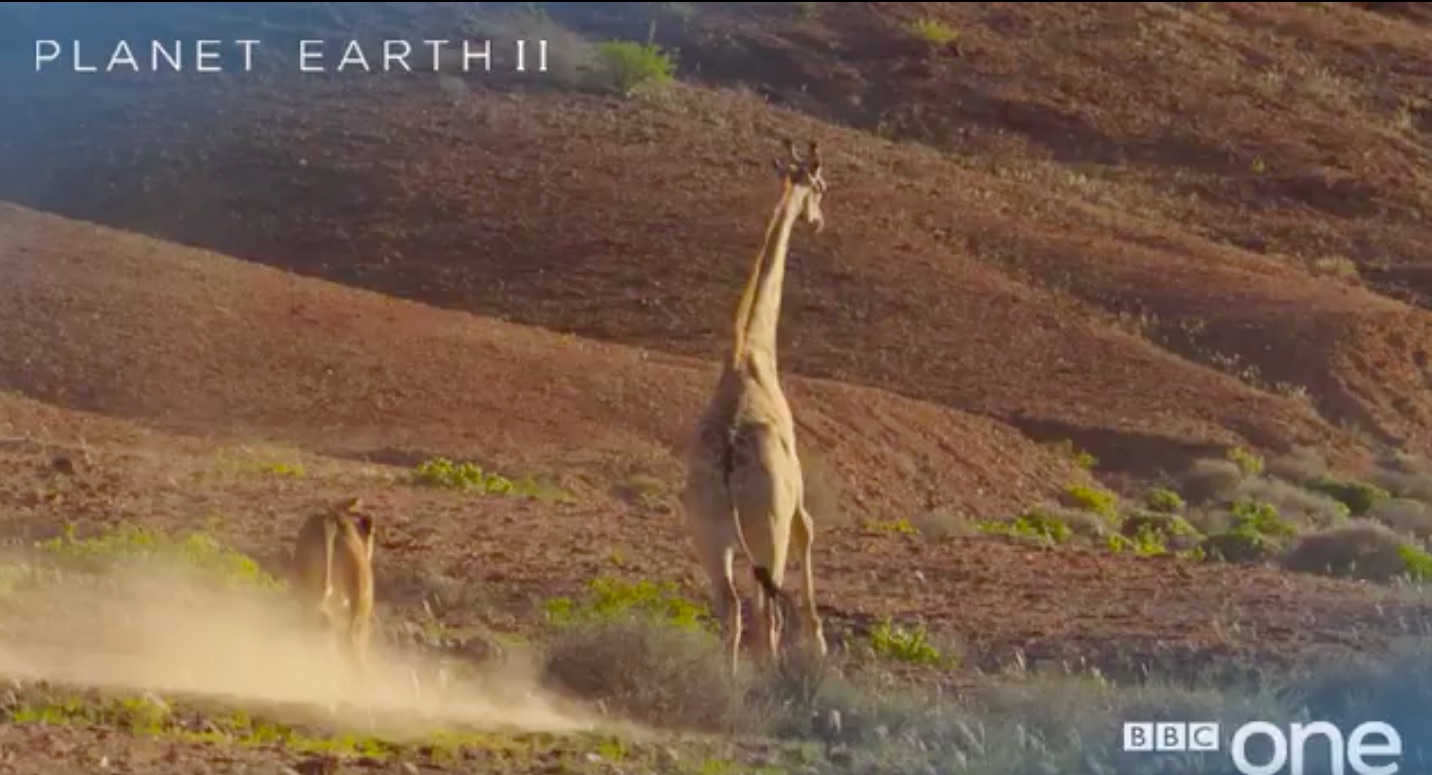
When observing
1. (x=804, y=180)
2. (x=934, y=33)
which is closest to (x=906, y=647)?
(x=804, y=180)

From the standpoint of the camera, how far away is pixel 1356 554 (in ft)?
66.3

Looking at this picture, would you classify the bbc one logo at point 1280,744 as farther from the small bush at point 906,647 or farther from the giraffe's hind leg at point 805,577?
the small bush at point 906,647

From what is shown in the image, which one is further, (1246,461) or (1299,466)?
(1246,461)

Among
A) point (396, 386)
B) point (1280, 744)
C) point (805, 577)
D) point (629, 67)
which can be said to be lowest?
point (396, 386)

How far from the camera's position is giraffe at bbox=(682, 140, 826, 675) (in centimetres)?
1403

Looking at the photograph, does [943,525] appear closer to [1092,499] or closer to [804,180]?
[1092,499]

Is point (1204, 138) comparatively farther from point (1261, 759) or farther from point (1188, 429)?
point (1261, 759)

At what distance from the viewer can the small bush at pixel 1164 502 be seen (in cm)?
2462

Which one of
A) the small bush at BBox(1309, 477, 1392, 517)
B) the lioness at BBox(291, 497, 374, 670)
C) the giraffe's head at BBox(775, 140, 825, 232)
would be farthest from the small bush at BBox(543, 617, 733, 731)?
the small bush at BBox(1309, 477, 1392, 517)

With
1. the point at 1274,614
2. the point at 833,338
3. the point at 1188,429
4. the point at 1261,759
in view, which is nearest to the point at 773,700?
the point at 1261,759

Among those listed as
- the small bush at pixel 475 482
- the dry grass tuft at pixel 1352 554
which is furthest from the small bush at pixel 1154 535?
the small bush at pixel 475 482

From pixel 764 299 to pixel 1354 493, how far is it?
30.6ft

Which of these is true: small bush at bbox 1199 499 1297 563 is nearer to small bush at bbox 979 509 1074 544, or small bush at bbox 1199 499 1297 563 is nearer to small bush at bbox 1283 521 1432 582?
small bush at bbox 1283 521 1432 582

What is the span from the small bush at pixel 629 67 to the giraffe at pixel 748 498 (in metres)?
25.0
